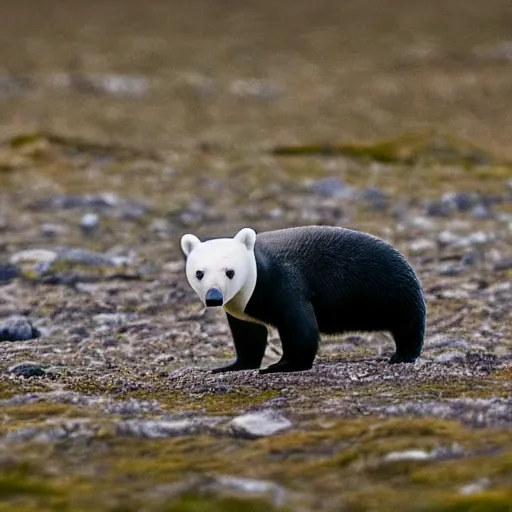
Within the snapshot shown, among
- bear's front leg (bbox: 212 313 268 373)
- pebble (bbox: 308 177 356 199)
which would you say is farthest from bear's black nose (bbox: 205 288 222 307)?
pebble (bbox: 308 177 356 199)

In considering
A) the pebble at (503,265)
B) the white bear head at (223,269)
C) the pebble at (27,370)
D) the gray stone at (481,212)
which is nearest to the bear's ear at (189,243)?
the white bear head at (223,269)

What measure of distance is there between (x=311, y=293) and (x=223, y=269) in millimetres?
935

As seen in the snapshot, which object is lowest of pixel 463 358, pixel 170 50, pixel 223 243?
pixel 463 358

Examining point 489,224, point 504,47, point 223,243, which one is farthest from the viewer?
point 504,47

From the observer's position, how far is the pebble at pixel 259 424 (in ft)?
18.6

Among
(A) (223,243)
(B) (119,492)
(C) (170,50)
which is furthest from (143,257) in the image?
(C) (170,50)

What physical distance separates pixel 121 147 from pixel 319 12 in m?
19.2

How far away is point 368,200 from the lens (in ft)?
50.4

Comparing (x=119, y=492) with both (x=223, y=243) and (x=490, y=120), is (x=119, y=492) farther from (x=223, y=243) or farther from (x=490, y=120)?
(x=490, y=120)

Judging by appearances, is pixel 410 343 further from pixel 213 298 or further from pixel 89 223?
pixel 89 223

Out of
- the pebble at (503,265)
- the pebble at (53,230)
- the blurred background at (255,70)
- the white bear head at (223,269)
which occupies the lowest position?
the pebble at (503,265)

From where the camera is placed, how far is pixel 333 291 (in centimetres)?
781

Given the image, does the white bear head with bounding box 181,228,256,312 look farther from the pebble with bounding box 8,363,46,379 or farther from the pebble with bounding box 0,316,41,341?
the pebble with bounding box 0,316,41,341

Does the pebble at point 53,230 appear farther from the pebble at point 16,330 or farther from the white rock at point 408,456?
the white rock at point 408,456
